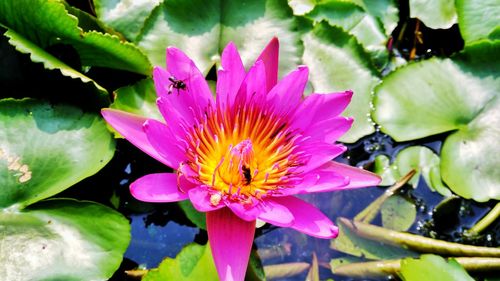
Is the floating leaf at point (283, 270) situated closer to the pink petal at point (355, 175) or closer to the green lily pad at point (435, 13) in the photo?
the pink petal at point (355, 175)

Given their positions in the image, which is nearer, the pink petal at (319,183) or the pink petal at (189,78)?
the pink petal at (319,183)

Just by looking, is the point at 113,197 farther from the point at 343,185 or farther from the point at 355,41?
the point at 355,41

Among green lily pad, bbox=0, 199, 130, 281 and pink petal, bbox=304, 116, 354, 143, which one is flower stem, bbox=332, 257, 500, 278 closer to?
pink petal, bbox=304, 116, 354, 143

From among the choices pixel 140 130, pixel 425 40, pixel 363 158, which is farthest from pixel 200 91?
pixel 425 40

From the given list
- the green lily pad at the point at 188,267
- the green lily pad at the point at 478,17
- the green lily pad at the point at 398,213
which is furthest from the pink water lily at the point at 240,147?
the green lily pad at the point at 478,17

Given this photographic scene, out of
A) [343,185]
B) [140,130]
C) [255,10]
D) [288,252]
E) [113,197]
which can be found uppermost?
[255,10]

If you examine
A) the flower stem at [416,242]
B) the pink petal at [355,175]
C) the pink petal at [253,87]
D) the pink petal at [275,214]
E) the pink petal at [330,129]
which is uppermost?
the pink petal at [253,87]
